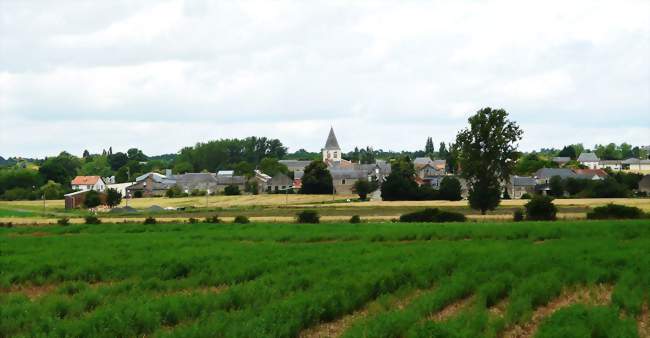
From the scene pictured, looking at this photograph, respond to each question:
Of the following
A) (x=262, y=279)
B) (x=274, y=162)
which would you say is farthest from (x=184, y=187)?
(x=262, y=279)

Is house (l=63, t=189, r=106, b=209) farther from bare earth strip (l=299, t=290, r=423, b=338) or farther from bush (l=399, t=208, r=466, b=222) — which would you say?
bare earth strip (l=299, t=290, r=423, b=338)

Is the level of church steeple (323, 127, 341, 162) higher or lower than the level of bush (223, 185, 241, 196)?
higher

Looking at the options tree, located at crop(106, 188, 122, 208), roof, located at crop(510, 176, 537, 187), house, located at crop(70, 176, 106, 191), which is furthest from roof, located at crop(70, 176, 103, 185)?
roof, located at crop(510, 176, 537, 187)

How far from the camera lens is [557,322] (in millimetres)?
11648

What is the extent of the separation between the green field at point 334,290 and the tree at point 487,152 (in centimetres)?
3206

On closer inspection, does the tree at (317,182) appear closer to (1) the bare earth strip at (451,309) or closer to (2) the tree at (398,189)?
(2) the tree at (398,189)

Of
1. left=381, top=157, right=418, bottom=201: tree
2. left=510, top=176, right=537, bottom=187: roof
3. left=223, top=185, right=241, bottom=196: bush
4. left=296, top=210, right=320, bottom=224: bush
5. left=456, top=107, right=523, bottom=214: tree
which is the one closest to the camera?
left=296, top=210, right=320, bottom=224: bush

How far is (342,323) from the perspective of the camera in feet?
42.2

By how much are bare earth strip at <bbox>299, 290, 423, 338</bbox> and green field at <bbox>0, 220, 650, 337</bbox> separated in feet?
0.14

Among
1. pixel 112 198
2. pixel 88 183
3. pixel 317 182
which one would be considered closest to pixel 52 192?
pixel 88 183

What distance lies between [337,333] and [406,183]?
81431 millimetres

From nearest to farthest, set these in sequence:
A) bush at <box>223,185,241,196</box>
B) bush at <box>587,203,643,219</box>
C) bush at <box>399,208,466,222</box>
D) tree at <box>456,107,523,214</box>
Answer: bush at <box>587,203,643,219</box> → bush at <box>399,208,466,222</box> → tree at <box>456,107,523,214</box> → bush at <box>223,185,241,196</box>

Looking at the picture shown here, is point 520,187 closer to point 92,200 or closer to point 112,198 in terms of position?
point 112,198

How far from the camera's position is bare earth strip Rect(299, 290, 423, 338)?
12120 mm
